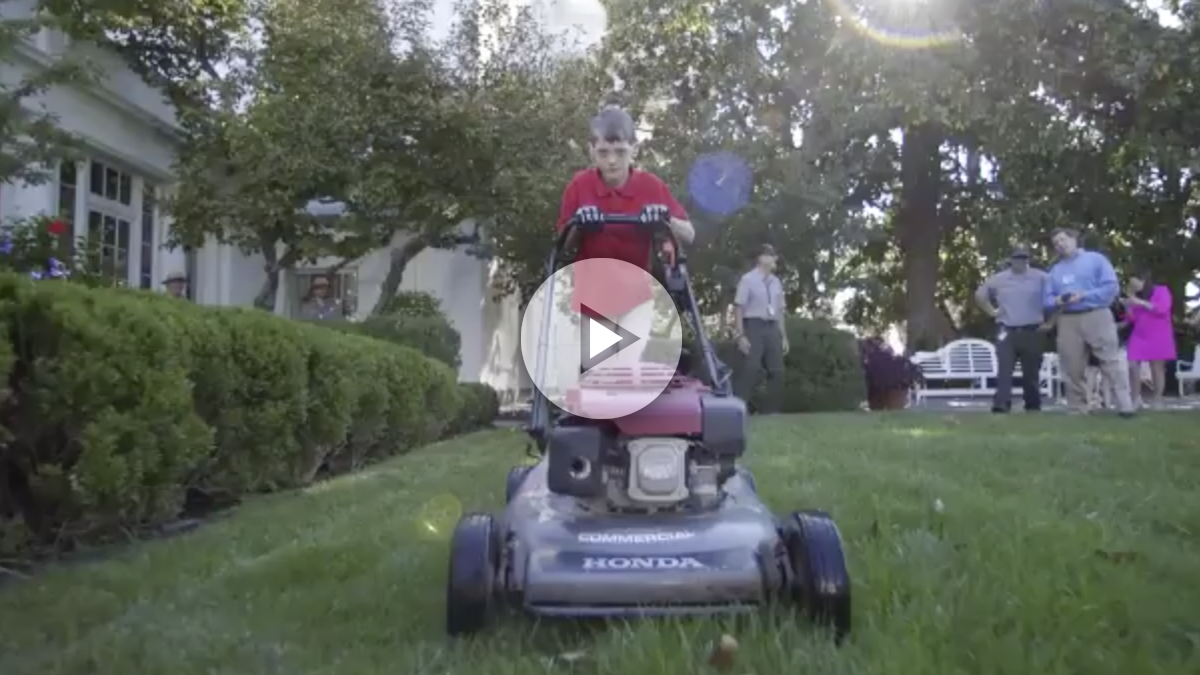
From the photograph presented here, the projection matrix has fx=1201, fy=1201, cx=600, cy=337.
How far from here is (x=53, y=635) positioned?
369 centimetres

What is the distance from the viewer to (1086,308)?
10938mm

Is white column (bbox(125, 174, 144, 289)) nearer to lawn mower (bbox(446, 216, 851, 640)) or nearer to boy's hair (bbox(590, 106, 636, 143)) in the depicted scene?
boy's hair (bbox(590, 106, 636, 143))

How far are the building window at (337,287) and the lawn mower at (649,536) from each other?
1641cm

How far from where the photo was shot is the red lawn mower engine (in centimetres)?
349

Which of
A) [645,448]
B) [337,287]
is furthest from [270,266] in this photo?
[645,448]

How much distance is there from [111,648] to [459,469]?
454 cm

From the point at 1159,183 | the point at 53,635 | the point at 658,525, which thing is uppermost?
the point at 1159,183

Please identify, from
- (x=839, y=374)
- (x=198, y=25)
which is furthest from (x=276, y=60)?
(x=839, y=374)

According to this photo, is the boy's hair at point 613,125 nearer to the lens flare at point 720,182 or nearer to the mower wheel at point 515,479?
the mower wheel at point 515,479

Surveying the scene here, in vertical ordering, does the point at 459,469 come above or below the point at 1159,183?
below

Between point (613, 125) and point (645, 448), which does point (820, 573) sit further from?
point (613, 125)

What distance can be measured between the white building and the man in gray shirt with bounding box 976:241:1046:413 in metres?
8.61

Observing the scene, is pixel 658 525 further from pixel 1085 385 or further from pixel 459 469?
pixel 1085 385

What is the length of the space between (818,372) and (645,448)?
41.1 feet
